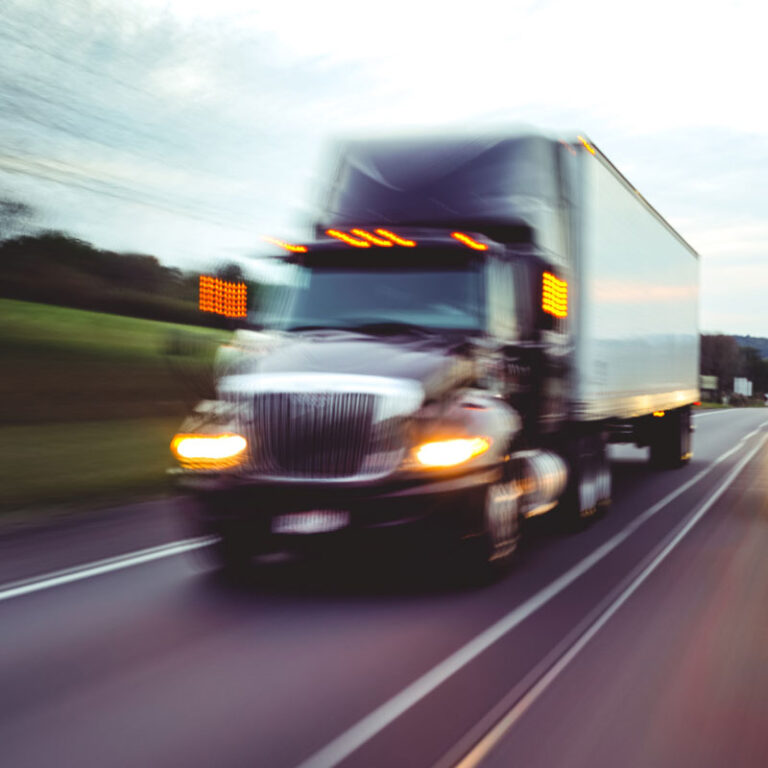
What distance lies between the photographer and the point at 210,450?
25.1ft

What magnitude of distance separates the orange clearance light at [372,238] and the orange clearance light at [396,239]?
0.14 ft

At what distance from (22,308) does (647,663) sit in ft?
97.3

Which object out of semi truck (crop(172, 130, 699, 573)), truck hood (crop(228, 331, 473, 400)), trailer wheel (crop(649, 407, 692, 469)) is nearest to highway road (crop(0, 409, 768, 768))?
semi truck (crop(172, 130, 699, 573))

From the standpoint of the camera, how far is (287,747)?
14.5ft

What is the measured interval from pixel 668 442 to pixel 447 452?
12.0m

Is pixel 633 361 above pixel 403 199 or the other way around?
the other way around

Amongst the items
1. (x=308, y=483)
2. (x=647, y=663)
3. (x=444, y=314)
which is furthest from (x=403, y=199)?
(x=647, y=663)

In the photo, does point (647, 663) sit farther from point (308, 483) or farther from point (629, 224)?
point (629, 224)

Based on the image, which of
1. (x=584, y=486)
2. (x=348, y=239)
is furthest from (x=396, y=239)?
(x=584, y=486)

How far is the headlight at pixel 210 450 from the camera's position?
24.9 ft

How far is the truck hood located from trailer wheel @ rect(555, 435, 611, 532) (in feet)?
10.1

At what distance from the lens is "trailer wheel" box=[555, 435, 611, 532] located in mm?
10797

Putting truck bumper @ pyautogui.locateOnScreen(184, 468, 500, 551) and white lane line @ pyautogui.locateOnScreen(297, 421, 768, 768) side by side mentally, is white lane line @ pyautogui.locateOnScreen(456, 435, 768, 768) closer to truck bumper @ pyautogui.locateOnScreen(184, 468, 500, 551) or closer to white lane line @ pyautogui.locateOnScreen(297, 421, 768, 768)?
white lane line @ pyautogui.locateOnScreen(297, 421, 768, 768)

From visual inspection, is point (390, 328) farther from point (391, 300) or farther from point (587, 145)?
point (587, 145)
